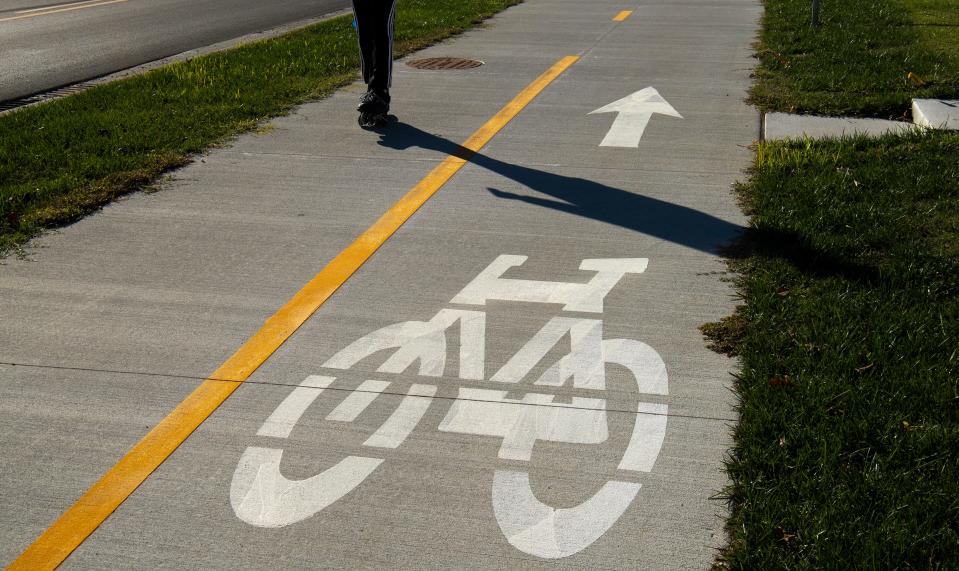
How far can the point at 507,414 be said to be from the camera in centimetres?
396

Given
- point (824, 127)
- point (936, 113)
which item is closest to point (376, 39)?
point (824, 127)

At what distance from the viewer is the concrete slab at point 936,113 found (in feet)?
25.6

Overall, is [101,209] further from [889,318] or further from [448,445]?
[889,318]

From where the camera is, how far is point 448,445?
375cm

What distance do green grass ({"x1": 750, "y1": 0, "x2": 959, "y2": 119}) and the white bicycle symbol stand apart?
179 inches

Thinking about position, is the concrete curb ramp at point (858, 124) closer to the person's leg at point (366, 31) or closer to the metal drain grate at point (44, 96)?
the person's leg at point (366, 31)

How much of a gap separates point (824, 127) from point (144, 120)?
5.39m

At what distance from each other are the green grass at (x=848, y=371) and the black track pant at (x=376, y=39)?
10.4ft

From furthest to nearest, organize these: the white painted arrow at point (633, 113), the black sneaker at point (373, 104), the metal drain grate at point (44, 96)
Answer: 1. the metal drain grate at point (44, 96)
2. the black sneaker at point (373, 104)
3. the white painted arrow at point (633, 113)

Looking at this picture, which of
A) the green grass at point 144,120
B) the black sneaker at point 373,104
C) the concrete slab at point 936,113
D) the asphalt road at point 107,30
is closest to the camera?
the green grass at point 144,120

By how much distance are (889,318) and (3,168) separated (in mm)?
5722

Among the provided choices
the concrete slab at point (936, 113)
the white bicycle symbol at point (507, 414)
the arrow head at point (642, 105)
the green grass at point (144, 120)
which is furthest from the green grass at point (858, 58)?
the white bicycle symbol at point (507, 414)

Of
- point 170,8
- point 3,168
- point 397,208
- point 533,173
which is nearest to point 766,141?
point 533,173

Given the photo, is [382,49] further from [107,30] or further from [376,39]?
[107,30]
